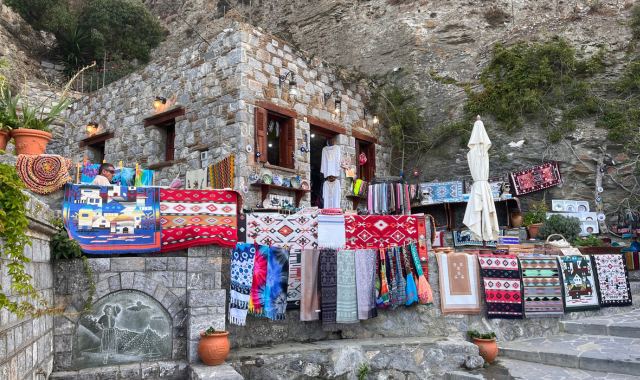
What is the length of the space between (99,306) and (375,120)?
32.4ft

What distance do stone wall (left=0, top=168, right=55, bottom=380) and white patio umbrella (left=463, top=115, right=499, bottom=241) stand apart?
651 centimetres

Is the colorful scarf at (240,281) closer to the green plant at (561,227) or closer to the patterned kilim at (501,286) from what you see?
the patterned kilim at (501,286)

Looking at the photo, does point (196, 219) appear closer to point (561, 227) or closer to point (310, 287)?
point (310, 287)

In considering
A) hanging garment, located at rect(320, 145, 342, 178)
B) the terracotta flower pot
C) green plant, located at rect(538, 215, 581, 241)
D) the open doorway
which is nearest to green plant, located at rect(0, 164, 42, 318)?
the open doorway

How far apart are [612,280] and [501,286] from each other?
101 inches

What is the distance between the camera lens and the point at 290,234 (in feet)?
22.6

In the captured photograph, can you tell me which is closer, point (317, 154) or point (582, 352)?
point (582, 352)

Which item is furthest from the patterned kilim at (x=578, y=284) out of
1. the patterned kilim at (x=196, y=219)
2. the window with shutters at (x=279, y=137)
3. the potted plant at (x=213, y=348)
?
the window with shutters at (x=279, y=137)

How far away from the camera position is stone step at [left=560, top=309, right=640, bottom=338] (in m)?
7.23

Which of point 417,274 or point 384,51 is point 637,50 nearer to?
point 384,51

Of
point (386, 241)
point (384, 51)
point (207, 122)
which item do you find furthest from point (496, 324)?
point (384, 51)

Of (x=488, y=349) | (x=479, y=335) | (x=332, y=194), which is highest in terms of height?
(x=332, y=194)

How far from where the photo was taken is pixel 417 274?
7.17 metres

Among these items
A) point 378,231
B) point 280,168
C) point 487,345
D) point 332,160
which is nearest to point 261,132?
point 280,168
